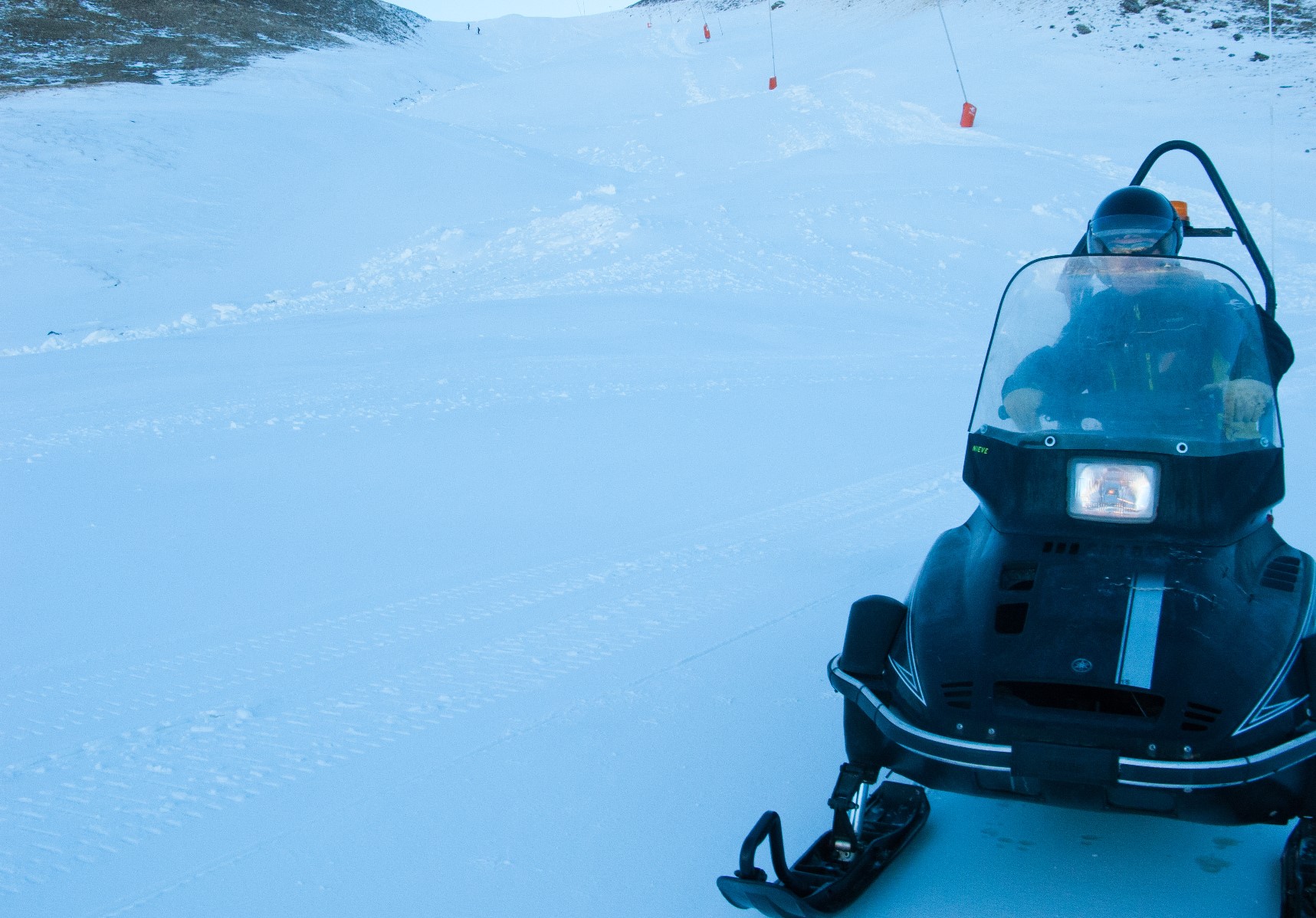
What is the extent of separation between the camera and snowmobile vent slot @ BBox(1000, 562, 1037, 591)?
2623 millimetres

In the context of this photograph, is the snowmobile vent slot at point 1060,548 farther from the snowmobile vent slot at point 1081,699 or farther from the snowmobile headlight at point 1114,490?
the snowmobile vent slot at point 1081,699

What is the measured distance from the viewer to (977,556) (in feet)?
9.30

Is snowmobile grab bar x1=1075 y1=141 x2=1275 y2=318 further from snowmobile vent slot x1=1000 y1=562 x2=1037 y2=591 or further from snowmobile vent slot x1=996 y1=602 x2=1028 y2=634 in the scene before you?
snowmobile vent slot x1=996 y1=602 x2=1028 y2=634

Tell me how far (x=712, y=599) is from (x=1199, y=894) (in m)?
2.25

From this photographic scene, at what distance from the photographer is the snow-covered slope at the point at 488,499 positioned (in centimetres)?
281

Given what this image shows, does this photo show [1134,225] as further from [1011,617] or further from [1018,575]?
[1011,617]

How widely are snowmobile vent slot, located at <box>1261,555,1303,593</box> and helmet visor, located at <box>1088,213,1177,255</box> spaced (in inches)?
43.3

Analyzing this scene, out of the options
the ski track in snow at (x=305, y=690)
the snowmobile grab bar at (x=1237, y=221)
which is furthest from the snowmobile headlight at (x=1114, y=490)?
the ski track in snow at (x=305, y=690)

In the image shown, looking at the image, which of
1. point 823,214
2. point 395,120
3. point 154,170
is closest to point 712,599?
point 823,214

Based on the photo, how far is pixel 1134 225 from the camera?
3354 mm

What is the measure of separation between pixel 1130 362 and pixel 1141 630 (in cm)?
93

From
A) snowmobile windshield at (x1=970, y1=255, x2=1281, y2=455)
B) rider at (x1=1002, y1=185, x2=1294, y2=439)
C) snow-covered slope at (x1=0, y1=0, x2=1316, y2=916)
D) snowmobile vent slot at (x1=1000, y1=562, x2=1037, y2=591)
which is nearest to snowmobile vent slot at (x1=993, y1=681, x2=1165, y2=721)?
snowmobile vent slot at (x1=1000, y1=562, x2=1037, y2=591)

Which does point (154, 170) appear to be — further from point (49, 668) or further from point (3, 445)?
point (49, 668)

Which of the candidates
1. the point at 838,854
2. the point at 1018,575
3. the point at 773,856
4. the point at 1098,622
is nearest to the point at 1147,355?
the point at 1018,575
